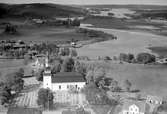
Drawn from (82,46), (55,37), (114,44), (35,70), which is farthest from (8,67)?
(114,44)

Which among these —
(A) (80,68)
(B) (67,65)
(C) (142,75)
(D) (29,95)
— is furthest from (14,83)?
(C) (142,75)

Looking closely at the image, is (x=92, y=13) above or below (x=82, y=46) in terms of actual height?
above

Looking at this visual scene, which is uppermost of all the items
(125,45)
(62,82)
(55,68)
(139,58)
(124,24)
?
(124,24)

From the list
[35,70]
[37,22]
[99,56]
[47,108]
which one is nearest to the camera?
[47,108]

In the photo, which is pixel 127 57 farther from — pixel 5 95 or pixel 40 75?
pixel 5 95

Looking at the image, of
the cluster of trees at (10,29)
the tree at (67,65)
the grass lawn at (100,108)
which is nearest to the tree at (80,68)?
the tree at (67,65)

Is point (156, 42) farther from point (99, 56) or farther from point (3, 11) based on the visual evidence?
point (3, 11)

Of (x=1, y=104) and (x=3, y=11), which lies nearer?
(x=1, y=104)

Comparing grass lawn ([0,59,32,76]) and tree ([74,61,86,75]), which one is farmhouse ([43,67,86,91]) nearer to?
tree ([74,61,86,75])
